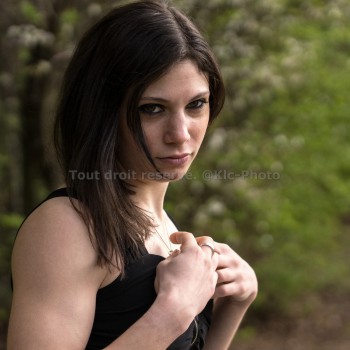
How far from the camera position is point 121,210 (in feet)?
5.88

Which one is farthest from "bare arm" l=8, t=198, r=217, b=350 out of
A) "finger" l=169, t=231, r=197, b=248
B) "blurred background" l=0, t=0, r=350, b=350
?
"blurred background" l=0, t=0, r=350, b=350

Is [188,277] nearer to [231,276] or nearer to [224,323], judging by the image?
[231,276]

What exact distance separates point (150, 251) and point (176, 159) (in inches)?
9.9

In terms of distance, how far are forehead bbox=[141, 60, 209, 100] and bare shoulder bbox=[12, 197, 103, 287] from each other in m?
0.36

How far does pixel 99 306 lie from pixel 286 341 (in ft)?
16.2

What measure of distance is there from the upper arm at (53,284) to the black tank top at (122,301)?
7cm

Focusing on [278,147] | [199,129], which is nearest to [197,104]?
[199,129]

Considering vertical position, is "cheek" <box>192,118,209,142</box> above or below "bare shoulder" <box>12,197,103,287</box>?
above

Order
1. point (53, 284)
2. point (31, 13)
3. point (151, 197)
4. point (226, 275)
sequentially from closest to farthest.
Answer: point (53, 284)
point (226, 275)
point (151, 197)
point (31, 13)

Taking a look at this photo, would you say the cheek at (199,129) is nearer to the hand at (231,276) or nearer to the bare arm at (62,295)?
the hand at (231,276)

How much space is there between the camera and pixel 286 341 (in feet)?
20.8

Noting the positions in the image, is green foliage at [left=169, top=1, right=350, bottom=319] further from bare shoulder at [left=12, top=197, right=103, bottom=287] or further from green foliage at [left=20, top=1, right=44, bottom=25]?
bare shoulder at [left=12, top=197, right=103, bottom=287]

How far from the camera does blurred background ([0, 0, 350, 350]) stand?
4.75 metres

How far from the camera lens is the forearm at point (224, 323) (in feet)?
7.27
